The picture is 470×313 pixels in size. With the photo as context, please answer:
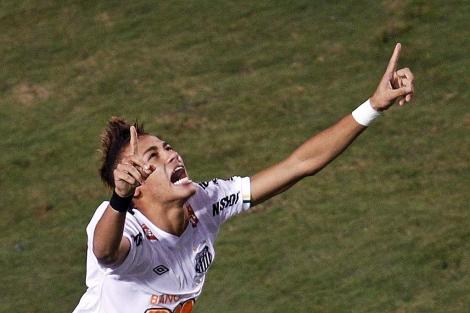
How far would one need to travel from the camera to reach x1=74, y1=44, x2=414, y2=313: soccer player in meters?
7.43

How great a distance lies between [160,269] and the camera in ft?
25.1

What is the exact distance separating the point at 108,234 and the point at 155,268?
3.33ft

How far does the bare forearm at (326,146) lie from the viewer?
8062 mm

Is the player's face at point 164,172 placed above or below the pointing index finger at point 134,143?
below

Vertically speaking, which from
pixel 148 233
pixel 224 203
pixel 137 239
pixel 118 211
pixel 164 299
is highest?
pixel 118 211

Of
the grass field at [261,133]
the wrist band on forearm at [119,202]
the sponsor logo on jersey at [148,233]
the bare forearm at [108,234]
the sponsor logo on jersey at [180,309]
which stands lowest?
the grass field at [261,133]

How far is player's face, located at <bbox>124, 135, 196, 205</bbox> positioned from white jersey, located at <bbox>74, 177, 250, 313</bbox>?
0.27 metres

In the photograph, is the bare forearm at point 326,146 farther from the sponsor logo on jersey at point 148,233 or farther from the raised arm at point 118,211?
the raised arm at point 118,211

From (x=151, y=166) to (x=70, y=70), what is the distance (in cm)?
737

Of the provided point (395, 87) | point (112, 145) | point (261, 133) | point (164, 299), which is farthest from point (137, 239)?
point (261, 133)

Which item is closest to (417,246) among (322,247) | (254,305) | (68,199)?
(322,247)

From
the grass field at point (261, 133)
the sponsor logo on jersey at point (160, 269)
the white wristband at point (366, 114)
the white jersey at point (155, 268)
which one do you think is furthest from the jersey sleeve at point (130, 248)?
the grass field at point (261, 133)

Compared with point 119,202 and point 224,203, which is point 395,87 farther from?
point 119,202

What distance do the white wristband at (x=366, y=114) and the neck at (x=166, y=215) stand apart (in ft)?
4.24
